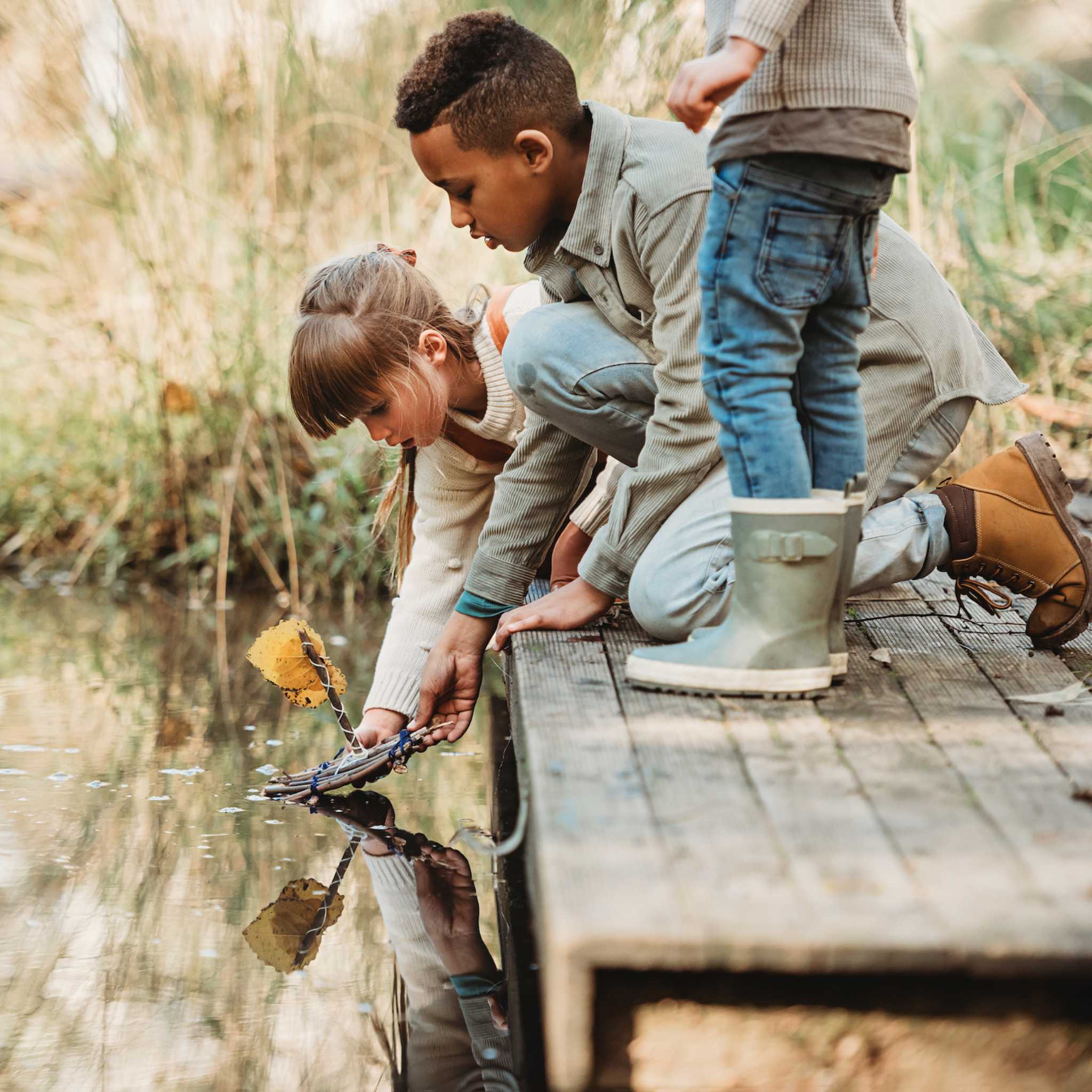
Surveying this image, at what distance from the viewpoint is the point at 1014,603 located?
1990 millimetres

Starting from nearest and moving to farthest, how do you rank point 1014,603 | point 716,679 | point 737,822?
point 737,822
point 716,679
point 1014,603

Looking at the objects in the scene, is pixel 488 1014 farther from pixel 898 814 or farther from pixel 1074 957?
pixel 1074 957

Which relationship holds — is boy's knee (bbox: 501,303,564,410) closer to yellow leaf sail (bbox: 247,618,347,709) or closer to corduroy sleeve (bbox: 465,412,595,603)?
corduroy sleeve (bbox: 465,412,595,603)

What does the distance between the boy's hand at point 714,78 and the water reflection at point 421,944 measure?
89cm

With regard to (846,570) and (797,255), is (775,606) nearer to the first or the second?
(846,570)

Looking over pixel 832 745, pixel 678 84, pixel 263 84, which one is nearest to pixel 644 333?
pixel 678 84

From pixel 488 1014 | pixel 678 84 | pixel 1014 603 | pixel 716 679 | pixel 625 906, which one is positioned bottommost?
pixel 488 1014

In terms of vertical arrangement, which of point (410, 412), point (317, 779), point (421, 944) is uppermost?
point (410, 412)

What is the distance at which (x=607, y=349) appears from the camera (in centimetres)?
185

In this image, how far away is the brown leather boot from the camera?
1.70 m

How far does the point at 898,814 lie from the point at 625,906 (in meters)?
0.30

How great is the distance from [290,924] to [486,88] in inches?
41.1

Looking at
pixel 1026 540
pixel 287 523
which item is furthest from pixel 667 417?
pixel 287 523

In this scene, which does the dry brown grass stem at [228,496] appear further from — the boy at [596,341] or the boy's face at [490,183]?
the boy's face at [490,183]
